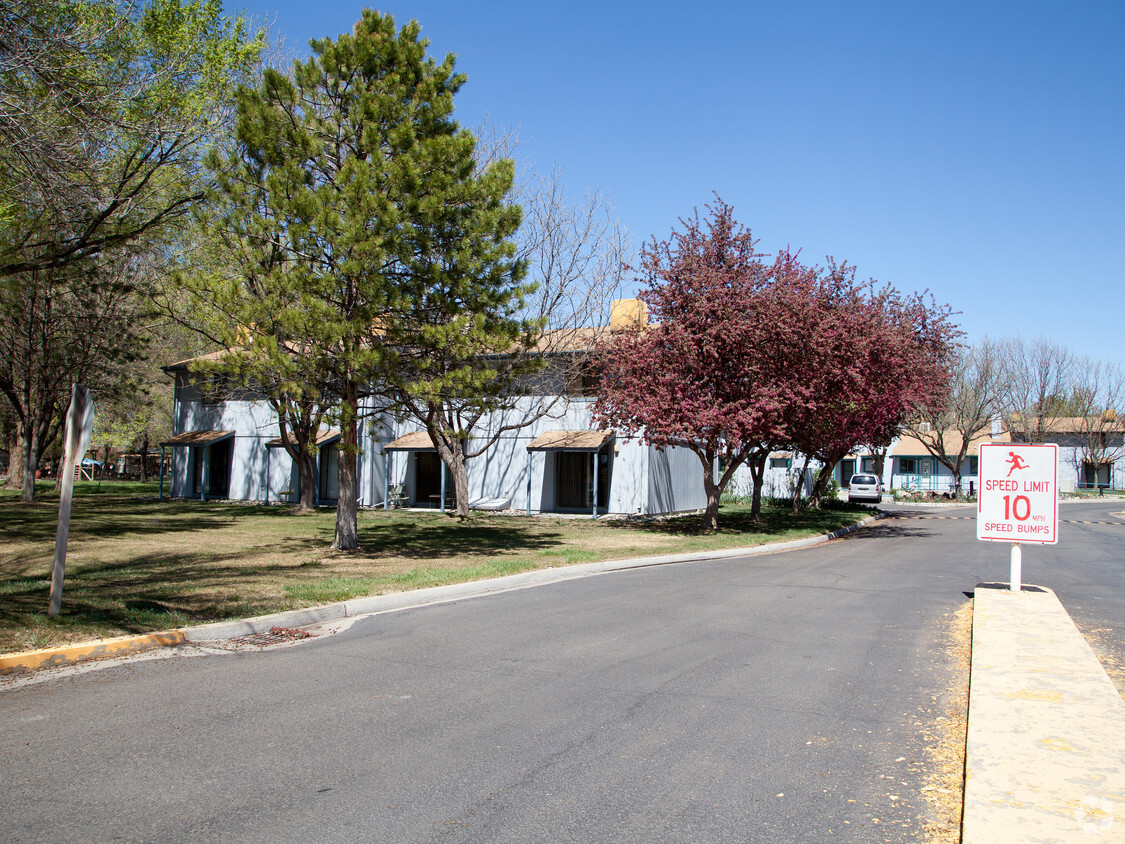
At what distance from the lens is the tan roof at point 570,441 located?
86.9ft

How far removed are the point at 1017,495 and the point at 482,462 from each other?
2133 centimetres

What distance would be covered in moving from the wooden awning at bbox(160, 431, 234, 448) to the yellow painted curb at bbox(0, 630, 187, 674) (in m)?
26.4

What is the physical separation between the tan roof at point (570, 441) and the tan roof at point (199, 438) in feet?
42.9

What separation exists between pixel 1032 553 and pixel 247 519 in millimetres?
19973

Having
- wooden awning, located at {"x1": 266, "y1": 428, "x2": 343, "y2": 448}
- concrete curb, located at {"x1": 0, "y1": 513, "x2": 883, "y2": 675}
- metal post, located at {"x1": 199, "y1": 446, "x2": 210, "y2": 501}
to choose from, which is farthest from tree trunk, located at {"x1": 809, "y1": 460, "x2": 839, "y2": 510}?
metal post, located at {"x1": 199, "y1": 446, "x2": 210, "y2": 501}

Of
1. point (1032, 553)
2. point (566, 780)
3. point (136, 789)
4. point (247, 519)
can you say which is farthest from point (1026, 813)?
point (247, 519)

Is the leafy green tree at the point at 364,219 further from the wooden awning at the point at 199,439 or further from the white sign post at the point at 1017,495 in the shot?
the wooden awning at the point at 199,439

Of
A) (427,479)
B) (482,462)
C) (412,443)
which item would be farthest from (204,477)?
(482,462)

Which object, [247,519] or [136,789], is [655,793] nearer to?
[136,789]

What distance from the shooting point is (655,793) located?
13.7ft

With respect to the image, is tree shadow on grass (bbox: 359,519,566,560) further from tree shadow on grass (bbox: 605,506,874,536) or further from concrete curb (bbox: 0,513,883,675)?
tree shadow on grass (bbox: 605,506,874,536)

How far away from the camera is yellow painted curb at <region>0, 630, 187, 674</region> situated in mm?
6578

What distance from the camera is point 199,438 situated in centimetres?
3250

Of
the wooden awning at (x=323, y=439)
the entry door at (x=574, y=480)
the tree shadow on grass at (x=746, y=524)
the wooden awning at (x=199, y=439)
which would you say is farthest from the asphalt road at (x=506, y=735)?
the wooden awning at (x=199, y=439)
